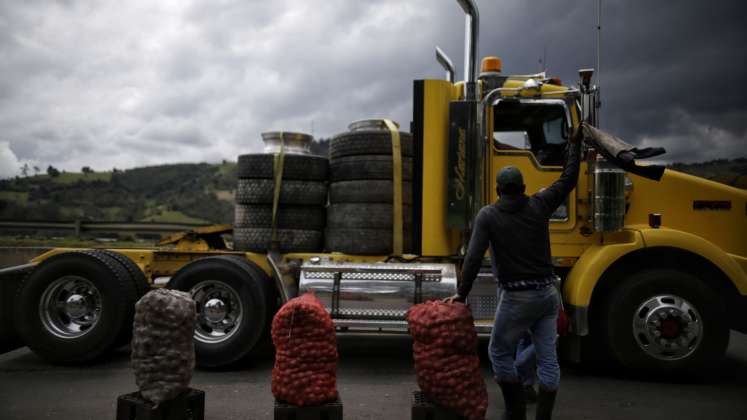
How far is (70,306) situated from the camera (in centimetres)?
591

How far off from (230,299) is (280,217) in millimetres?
1105

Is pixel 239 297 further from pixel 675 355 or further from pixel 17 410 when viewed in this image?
pixel 675 355

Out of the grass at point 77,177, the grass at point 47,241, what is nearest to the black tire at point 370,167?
the grass at point 47,241

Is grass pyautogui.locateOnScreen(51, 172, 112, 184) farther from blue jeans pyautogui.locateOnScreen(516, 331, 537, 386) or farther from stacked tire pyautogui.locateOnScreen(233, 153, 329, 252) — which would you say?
blue jeans pyautogui.locateOnScreen(516, 331, 537, 386)

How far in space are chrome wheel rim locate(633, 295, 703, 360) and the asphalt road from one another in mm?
374

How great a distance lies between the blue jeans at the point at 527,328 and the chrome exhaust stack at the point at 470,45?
2.48m

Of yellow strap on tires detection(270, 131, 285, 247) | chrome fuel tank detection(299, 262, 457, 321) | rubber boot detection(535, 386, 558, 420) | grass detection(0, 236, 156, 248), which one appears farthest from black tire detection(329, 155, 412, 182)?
grass detection(0, 236, 156, 248)

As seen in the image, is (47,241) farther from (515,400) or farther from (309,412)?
(515,400)

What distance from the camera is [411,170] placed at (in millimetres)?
6102

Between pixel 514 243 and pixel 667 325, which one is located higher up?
pixel 514 243

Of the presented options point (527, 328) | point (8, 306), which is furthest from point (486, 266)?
point (8, 306)

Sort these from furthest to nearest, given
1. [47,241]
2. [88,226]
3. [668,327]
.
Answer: [88,226] < [47,241] < [668,327]

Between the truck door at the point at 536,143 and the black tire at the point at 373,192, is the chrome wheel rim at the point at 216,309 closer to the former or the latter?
the black tire at the point at 373,192

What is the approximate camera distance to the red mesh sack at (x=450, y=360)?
3.62 meters
